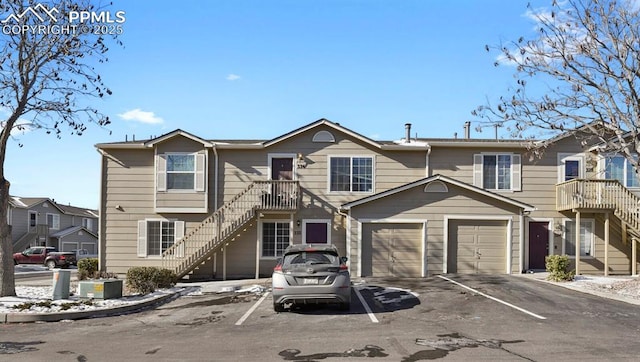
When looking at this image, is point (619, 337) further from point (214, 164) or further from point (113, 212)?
point (113, 212)

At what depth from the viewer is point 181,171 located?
71.2ft

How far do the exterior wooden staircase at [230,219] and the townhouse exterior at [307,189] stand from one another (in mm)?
58

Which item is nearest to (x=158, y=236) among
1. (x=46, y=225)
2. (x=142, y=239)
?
(x=142, y=239)

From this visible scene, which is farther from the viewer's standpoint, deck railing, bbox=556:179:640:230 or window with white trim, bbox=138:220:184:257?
window with white trim, bbox=138:220:184:257

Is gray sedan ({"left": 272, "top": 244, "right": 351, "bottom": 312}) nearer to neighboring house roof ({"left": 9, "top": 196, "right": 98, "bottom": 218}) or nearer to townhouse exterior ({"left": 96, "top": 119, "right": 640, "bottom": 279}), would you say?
townhouse exterior ({"left": 96, "top": 119, "right": 640, "bottom": 279})

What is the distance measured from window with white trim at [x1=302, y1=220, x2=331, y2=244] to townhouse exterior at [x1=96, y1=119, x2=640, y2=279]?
43mm

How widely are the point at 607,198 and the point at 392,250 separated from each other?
9.02 metres

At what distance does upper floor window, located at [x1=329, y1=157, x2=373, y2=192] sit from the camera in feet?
71.6

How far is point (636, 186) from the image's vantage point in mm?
22109

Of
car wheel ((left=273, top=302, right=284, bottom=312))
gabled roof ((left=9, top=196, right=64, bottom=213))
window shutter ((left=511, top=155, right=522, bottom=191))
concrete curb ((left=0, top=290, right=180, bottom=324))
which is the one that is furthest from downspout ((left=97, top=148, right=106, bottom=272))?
gabled roof ((left=9, top=196, right=64, bottom=213))

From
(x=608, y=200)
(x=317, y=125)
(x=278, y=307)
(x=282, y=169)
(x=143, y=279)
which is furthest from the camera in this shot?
(x=282, y=169)

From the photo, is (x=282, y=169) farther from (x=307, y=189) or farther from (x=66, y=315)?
(x=66, y=315)

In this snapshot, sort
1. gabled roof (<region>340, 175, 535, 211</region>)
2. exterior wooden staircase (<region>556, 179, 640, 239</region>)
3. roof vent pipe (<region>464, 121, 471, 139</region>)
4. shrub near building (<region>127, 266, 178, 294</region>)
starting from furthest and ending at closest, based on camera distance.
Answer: roof vent pipe (<region>464, 121, 471, 139</region>) < exterior wooden staircase (<region>556, 179, 640, 239</region>) < gabled roof (<region>340, 175, 535, 211</region>) < shrub near building (<region>127, 266, 178, 294</region>)

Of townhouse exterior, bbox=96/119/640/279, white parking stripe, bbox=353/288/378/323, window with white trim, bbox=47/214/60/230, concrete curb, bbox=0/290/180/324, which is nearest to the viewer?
white parking stripe, bbox=353/288/378/323
